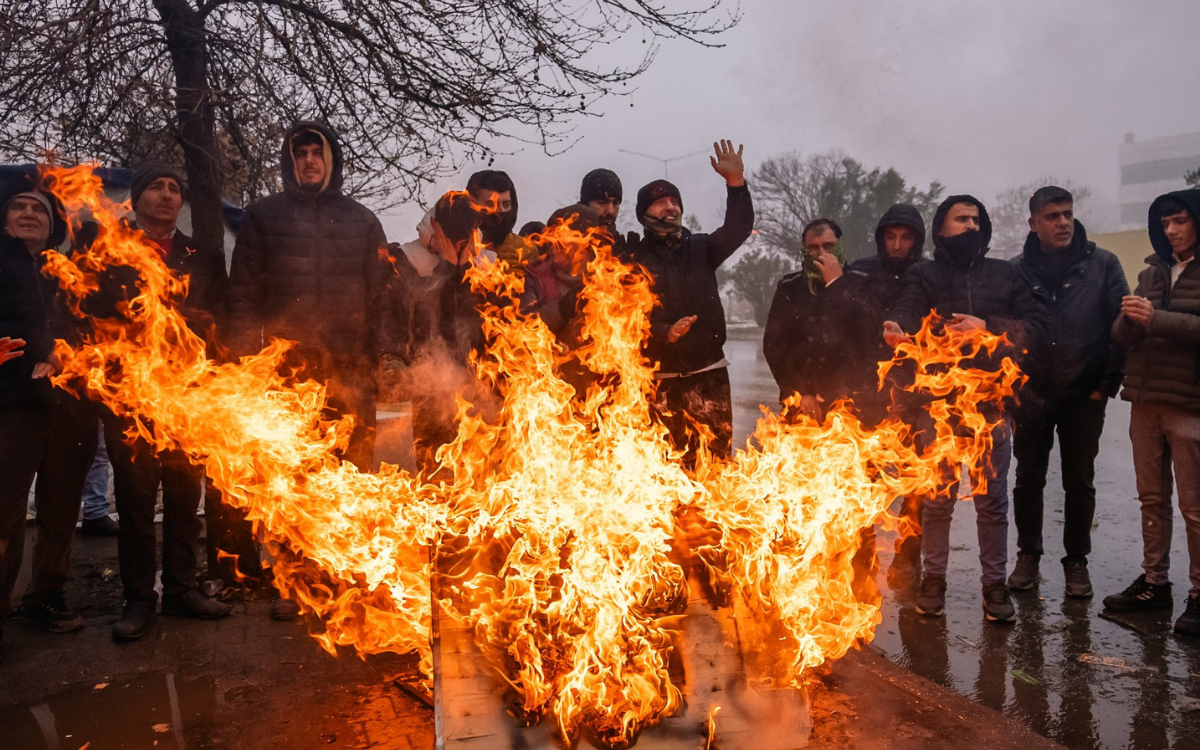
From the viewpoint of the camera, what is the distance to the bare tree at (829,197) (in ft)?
135

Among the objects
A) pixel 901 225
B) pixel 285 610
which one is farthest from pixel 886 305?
pixel 285 610

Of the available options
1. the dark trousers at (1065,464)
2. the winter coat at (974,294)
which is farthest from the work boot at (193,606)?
the dark trousers at (1065,464)

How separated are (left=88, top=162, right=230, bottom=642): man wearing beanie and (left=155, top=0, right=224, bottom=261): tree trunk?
1.60m

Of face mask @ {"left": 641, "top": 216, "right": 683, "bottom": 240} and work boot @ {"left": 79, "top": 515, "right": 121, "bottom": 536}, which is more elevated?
face mask @ {"left": 641, "top": 216, "right": 683, "bottom": 240}

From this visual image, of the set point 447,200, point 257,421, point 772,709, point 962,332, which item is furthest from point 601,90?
point 772,709

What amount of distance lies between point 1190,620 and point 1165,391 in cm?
131

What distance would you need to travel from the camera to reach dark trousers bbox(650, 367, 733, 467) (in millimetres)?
5102

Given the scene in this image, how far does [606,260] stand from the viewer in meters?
5.21

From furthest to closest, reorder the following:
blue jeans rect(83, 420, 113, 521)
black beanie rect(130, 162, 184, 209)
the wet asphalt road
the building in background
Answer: the building in background → blue jeans rect(83, 420, 113, 521) → black beanie rect(130, 162, 184, 209) → the wet asphalt road

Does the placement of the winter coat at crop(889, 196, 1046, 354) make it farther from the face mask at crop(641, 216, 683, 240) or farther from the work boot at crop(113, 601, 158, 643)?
the work boot at crop(113, 601, 158, 643)

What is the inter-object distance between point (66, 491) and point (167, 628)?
102 centimetres

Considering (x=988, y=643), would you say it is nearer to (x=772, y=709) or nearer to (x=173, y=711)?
(x=772, y=709)

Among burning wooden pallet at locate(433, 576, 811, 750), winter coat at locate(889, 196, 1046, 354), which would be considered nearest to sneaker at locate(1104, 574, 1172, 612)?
winter coat at locate(889, 196, 1046, 354)

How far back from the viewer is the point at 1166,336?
4922 mm
